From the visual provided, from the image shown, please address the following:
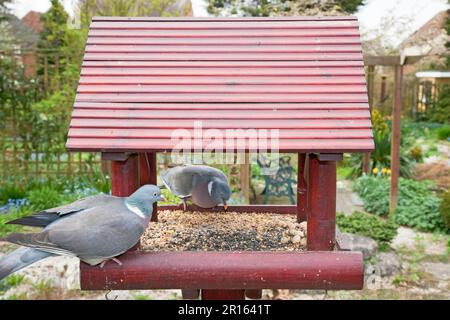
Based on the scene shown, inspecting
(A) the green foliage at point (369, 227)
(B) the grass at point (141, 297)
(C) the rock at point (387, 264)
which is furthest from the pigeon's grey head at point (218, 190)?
(A) the green foliage at point (369, 227)

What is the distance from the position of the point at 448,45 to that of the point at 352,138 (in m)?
→ 13.4

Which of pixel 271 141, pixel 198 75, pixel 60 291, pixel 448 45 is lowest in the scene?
pixel 60 291

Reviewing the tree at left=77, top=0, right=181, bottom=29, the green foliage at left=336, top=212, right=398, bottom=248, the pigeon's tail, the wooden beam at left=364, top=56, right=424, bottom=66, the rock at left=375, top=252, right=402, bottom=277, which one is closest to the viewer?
the pigeon's tail

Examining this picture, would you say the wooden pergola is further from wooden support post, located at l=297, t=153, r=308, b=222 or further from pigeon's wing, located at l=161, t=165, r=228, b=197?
pigeon's wing, located at l=161, t=165, r=228, b=197

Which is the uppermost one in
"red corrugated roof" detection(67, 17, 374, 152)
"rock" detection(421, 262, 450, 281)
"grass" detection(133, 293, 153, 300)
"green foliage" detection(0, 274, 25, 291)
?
"red corrugated roof" detection(67, 17, 374, 152)

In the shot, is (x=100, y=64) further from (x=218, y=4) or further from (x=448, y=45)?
(x=448, y=45)

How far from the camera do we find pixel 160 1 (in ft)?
25.4

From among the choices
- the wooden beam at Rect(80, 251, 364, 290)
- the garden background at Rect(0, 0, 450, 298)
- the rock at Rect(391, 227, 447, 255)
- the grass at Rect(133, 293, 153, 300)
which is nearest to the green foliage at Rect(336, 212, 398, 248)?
the garden background at Rect(0, 0, 450, 298)

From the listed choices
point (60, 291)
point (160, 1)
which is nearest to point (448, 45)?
point (160, 1)

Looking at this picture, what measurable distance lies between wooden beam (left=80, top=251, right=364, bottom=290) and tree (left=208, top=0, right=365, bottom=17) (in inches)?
297

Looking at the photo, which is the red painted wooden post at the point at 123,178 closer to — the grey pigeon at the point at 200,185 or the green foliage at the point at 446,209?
the grey pigeon at the point at 200,185

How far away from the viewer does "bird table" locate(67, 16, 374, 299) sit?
1.76 m

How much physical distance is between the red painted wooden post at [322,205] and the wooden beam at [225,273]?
0.51 feet

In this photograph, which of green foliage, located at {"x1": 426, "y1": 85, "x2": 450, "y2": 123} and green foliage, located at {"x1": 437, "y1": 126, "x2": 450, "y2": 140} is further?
green foliage, located at {"x1": 426, "y1": 85, "x2": 450, "y2": 123}
